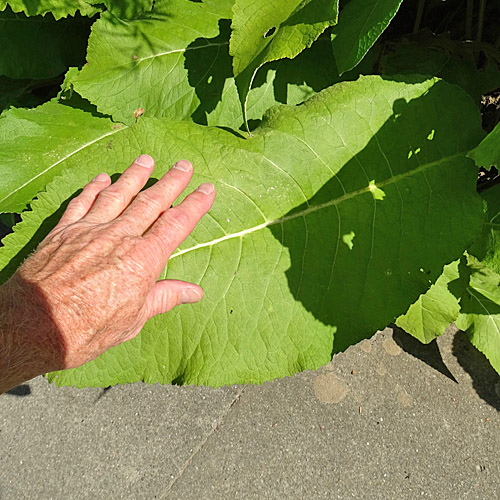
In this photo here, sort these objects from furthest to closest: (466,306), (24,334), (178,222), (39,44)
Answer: (466,306) < (39,44) < (178,222) < (24,334)

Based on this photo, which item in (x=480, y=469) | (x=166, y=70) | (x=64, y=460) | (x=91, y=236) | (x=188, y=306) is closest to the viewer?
(x=91, y=236)

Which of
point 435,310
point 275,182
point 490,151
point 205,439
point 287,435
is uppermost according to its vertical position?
point 275,182

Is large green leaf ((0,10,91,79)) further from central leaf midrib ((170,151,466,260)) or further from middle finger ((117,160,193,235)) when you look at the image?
central leaf midrib ((170,151,466,260))

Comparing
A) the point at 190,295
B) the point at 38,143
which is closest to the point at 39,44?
the point at 38,143

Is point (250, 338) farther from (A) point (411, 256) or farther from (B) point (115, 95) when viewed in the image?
(B) point (115, 95)

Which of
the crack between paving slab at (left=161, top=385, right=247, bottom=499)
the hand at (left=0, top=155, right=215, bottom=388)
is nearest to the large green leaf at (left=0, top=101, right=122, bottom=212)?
the hand at (left=0, top=155, right=215, bottom=388)

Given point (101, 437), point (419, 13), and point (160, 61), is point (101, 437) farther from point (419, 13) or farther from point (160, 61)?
point (419, 13)

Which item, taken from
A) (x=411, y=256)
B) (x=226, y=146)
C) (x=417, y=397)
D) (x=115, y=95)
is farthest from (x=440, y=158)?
(x=417, y=397)

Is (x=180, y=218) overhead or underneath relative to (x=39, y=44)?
underneath

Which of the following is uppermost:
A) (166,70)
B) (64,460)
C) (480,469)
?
(166,70)
